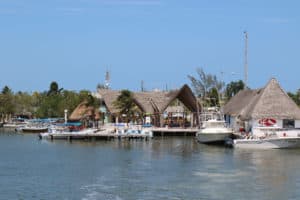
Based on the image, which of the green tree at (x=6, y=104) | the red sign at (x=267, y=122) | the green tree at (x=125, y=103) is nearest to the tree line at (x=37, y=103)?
the green tree at (x=6, y=104)

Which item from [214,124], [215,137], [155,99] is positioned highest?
[155,99]

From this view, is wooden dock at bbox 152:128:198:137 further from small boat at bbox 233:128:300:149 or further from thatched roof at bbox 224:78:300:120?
small boat at bbox 233:128:300:149

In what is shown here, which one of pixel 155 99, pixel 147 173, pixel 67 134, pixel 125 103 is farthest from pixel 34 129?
pixel 147 173

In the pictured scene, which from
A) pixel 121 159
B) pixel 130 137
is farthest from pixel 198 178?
pixel 130 137

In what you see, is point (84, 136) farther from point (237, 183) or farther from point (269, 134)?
point (237, 183)

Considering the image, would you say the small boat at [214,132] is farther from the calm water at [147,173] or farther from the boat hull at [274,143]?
the boat hull at [274,143]

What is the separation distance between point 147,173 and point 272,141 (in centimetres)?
1557

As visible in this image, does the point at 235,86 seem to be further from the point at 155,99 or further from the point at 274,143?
the point at 274,143

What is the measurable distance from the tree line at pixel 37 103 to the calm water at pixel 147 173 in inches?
1637

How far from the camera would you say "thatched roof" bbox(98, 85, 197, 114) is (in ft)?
250

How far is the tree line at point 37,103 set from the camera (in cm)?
9869

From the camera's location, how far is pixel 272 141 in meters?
48.8

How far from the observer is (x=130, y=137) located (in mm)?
63062

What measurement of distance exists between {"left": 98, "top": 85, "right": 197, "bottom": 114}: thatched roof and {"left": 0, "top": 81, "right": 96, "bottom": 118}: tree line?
9.91m
